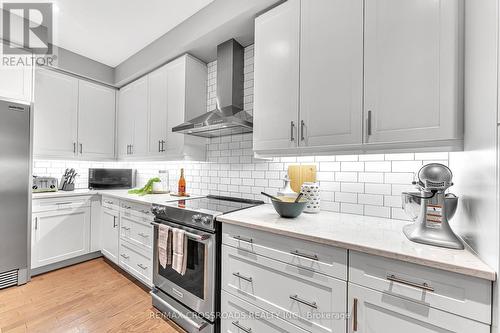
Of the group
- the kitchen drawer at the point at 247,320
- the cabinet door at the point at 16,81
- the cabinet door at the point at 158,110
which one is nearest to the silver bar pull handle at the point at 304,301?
the kitchen drawer at the point at 247,320

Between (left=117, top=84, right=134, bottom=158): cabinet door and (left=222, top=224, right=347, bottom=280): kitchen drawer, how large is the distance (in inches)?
96.5

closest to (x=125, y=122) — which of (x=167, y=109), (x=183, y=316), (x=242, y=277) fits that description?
(x=167, y=109)

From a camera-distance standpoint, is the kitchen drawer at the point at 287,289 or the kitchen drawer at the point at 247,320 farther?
the kitchen drawer at the point at 247,320

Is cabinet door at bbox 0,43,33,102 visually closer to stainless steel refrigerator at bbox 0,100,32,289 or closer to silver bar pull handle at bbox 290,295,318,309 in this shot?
stainless steel refrigerator at bbox 0,100,32,289

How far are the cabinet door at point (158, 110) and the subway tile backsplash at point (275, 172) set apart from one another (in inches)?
15.9

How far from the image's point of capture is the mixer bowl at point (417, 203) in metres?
1.03

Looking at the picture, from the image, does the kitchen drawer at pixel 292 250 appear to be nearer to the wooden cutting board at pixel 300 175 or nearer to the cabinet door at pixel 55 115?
the wooden cutting board at pixel 300 175

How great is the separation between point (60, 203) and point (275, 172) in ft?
8.67

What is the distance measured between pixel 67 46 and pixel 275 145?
3116 mm

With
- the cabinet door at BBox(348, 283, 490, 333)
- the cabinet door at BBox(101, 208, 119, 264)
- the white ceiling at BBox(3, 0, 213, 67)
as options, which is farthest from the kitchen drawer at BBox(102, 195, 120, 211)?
the cabinet door at BBox(348, 283, 490, 333)

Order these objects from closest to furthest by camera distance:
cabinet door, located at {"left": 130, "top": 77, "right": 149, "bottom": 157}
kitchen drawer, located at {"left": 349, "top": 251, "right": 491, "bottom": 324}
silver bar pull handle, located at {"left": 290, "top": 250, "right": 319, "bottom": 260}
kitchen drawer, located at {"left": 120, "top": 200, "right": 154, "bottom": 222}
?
kitchen drawer, located at {"left": 349, "top": 251, "right": 491, "bottom": 324} → silver bar pull handle, located at {"left": 290, "top": 250, "right": 319, "bottom": 260} → kitchen drawer, located at {"left": 120, "top": 200, "right": 154, "bottom": 222} → cabinet door, located at {"left": 130, "top": 77, "right": 149, "bottom": 157}

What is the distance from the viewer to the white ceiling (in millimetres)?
2084

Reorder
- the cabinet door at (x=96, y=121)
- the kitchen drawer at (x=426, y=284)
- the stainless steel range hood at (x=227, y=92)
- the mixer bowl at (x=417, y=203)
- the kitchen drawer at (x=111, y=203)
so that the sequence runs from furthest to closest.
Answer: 1. the cabinet door at (x=96, y=121)
2. the kitchen drawer at (x=111, y=203)
3. the stainless steel range hood at (x=227, y=92)
4. the mixer bowl at (x=417, y=203)
5. the kitchen drawer at (x=426, y=284)

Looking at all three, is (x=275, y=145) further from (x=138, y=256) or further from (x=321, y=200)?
(x=138, y=256)
